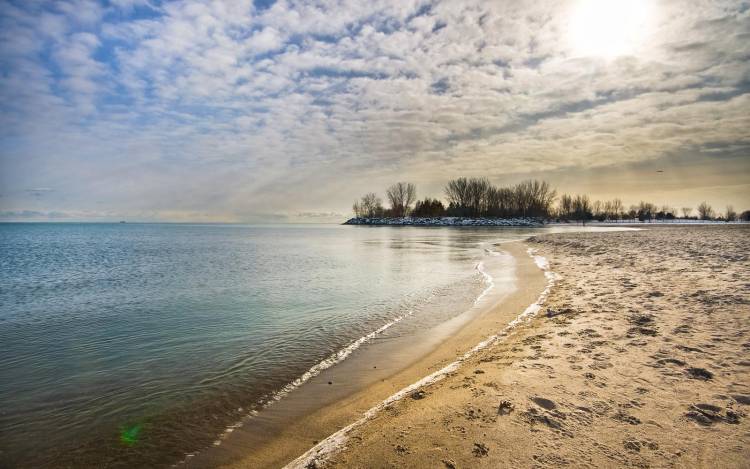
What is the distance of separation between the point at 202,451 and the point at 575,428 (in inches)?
185

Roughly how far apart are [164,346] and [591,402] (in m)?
9.22

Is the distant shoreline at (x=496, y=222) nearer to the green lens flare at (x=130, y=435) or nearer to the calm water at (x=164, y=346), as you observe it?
the calm water at (x=164, y=346)

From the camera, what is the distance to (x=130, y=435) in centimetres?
517

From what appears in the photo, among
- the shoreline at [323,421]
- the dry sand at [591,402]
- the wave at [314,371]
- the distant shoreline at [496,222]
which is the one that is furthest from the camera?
the distant shoreline at [496,222]

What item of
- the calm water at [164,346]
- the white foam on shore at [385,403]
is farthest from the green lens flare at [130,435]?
the white foam on shore at [385,403]

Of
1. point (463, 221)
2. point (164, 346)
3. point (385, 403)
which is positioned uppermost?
point (463, 221)

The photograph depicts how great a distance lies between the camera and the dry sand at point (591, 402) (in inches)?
147

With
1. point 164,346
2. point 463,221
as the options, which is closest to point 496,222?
point 463,221

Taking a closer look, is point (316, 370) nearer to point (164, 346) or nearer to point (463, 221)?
point (164, 346)

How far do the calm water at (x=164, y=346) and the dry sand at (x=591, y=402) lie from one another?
300 centimetres

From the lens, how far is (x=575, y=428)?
Answer: 13.6 feet

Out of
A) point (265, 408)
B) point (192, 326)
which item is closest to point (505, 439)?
point (265, 408)

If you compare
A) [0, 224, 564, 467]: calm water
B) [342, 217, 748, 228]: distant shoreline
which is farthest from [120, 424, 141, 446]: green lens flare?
[342, 217, 748, 228]: distant shoreline

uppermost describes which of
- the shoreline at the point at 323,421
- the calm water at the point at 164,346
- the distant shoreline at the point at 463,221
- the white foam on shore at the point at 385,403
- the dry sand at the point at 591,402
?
the distant shoreline at the point at 463,221
